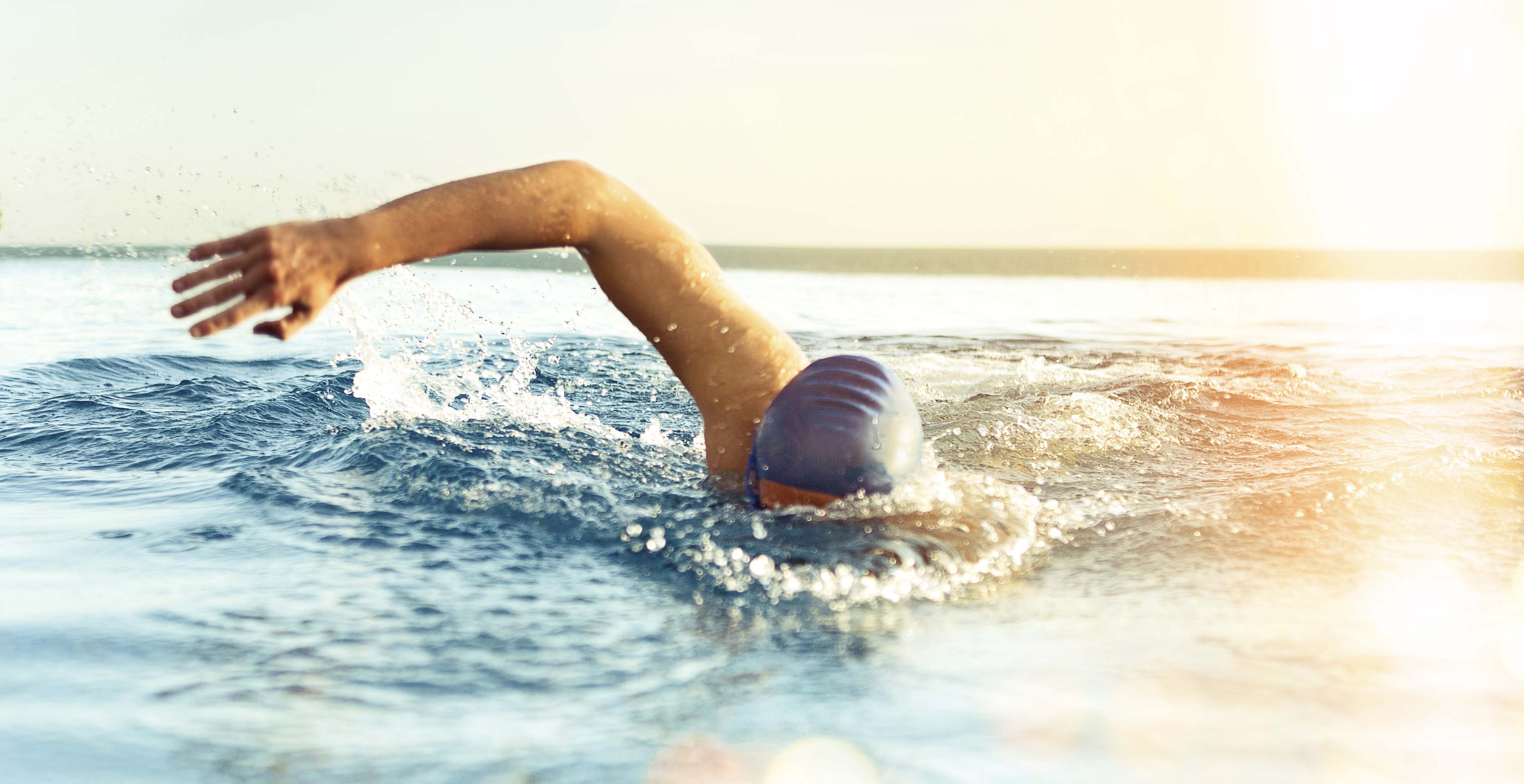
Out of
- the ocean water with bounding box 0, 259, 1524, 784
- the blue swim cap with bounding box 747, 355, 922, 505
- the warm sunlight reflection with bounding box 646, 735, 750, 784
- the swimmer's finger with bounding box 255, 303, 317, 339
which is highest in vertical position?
the swimmer's finger with bounding box 255, 303, 317, 339

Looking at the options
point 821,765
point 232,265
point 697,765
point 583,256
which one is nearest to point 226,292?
point 232,265

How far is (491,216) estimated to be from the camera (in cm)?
254

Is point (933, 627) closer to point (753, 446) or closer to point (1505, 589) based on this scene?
point (753, 446)

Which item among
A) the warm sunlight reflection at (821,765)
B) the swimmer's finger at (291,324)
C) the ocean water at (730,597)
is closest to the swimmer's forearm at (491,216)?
the swimmer's finger at (291,324)

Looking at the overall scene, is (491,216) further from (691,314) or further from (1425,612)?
(1425,612)

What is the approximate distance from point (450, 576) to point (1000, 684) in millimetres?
1506

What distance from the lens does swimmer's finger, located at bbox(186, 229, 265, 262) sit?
7.03 feet

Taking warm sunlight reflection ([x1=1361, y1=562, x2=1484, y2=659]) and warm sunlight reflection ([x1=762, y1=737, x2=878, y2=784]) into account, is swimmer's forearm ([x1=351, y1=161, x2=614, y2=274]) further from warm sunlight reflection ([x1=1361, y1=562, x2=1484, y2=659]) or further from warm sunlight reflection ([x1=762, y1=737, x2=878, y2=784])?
warm sunlight reflection ([x1=1361, y1=562, x2=1484, y2=659])

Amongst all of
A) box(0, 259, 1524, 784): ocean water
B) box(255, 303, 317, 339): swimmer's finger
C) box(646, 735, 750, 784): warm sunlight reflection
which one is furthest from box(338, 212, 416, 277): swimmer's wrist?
box(646, 735, 750, 784): warm sunlight reflection

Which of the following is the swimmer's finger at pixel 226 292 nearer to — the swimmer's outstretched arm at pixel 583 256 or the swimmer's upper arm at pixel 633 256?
the swimmer's outstretched arm at pixel 583 256

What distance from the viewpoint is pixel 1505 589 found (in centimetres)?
287

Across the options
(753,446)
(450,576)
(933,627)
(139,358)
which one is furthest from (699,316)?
(139,358)

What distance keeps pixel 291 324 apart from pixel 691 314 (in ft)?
4.68

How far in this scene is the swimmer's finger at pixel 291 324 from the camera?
6.89ft
